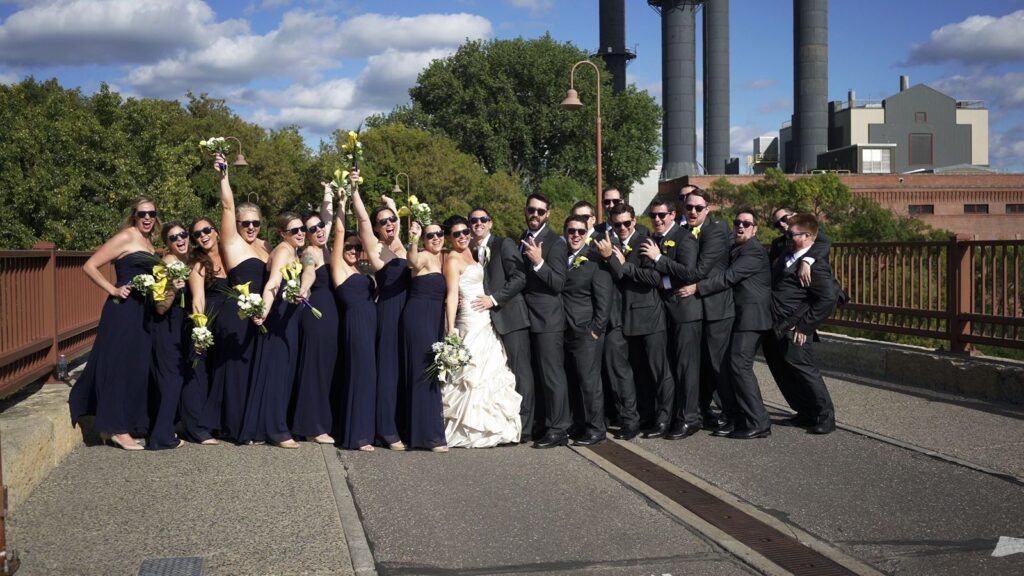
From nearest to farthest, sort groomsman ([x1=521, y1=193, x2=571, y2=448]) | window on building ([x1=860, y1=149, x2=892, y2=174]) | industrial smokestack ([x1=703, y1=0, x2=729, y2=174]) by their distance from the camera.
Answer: groomsman ([x1=521, y1=193, x2=571, y2=448]) → industrial smokestack ([x1=703, y1=0, x2=729, y2=174]) → window on building ([x1=860, y1=149, x2=892, y2=174])

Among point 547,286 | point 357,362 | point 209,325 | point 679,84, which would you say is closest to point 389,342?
point 357,362

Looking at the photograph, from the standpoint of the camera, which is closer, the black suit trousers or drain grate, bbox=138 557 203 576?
drain grate, bbox=138 557 203 576

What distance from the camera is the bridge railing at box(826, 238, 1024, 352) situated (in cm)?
1124

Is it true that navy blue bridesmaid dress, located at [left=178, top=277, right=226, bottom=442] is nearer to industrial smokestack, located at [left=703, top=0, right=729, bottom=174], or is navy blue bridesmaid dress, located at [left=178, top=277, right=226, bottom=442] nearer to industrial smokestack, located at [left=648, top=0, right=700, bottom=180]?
industrial smokestack, located at [left=648, top=0, right=700, bottom=180]

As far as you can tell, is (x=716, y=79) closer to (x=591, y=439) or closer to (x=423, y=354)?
(x=591, y=439)

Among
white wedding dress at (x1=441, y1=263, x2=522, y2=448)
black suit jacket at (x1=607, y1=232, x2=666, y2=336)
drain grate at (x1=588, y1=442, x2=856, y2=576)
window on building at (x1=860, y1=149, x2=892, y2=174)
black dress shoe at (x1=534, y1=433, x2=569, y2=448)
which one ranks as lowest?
drain grate at (x1=588, y1=442, x2=856, y2=576)

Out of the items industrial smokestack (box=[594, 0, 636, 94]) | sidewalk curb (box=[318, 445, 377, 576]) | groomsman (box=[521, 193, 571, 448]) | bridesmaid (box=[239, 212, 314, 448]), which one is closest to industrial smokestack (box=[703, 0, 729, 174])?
industrial smokestack (box=[594, 0, 636, 94])

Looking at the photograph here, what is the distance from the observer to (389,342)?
9570mm

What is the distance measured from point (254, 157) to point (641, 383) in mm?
56104

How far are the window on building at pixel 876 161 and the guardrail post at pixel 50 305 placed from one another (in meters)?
83.9

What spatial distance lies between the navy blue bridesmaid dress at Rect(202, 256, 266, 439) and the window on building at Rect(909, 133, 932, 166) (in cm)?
9816

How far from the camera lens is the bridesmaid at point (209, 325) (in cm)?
943

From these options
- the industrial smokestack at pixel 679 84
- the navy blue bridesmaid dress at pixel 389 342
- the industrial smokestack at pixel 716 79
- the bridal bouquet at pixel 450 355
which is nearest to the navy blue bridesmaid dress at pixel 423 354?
the navy blue bridesmaid dress at pixel 389 342

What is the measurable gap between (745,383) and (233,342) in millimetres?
4695
